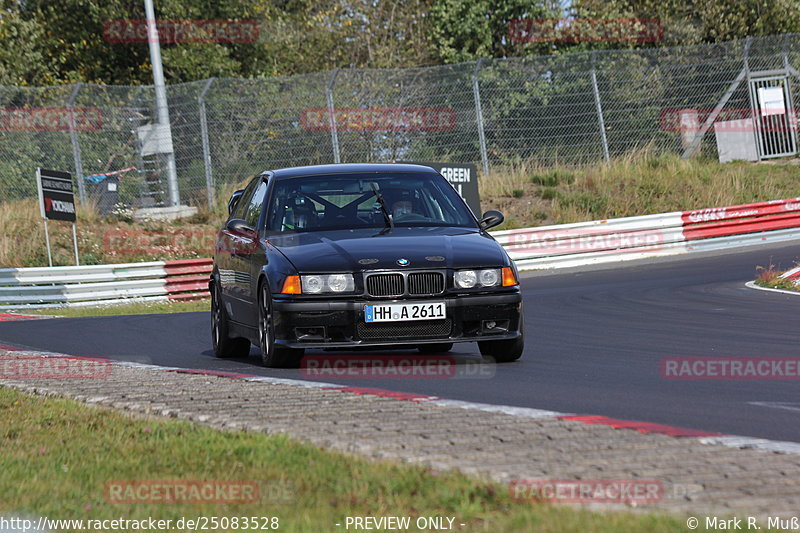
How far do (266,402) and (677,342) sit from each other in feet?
16.5

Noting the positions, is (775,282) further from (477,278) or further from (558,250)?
(477,278)

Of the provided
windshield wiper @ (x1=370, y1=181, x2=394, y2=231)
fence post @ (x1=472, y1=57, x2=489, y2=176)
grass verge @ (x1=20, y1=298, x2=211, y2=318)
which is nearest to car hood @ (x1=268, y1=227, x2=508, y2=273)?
windshield wiper @ (x1=370, y1=181, x2=394, y2=231)

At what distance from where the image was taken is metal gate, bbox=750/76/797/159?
97.2ft

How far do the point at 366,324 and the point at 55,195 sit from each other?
656 inches

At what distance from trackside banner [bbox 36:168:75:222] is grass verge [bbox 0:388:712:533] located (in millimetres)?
17815

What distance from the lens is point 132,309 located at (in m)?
20.9

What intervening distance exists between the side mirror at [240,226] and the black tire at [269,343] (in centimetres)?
70

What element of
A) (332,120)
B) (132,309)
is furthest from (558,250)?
(132,309)

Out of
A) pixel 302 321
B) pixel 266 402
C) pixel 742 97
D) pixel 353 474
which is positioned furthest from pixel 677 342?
pixel 742 97

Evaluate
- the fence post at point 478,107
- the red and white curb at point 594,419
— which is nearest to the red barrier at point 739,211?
the fence post at point 478,107

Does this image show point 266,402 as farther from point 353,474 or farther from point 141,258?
point 141,258

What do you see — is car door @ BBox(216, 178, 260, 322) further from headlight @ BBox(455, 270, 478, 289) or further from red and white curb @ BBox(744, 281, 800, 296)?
red and white curb @ BBox(744, 281, 800, 296)

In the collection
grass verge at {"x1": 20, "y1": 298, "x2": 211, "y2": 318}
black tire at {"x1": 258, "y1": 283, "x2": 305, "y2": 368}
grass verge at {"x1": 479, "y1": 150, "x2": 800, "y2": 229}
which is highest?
grass verge at {"x1": 479, "y1": 150, "x2": 800, "y2": 229}

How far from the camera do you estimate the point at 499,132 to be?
27766 millimetres
